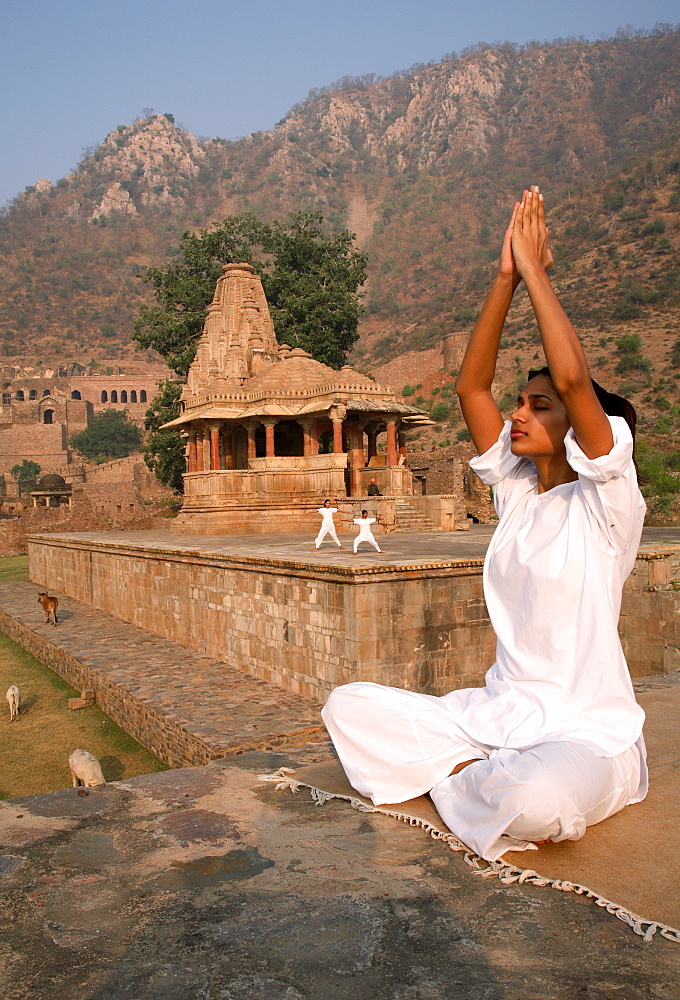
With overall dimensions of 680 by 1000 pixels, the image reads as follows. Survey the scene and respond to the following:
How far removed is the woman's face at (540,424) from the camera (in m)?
2.71

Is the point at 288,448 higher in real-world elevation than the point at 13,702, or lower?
higher

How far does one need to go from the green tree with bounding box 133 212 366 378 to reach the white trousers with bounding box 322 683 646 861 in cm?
2793

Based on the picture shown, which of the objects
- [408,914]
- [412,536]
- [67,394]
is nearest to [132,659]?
[412,536]

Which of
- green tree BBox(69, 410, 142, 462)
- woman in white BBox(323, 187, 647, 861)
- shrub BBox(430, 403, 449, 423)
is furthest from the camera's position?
green tree BBox(69, 410, 142, 462)

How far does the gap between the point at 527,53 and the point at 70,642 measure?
146017 mm

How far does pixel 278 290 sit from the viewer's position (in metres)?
32.4

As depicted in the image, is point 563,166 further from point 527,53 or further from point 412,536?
point 412,536

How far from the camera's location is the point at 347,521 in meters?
16.8

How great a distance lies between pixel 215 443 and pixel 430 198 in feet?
307

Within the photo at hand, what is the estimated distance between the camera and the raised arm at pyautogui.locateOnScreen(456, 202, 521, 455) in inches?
109

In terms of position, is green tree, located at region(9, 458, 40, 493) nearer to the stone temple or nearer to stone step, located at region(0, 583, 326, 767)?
the stone temple

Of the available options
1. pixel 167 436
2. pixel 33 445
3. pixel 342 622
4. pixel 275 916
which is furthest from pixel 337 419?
pixel 33 445

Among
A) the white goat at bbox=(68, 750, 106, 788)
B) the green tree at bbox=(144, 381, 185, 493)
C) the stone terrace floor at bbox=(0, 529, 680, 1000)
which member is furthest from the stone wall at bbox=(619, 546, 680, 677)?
the green tree at bbox=(144, 381, 185, 493)

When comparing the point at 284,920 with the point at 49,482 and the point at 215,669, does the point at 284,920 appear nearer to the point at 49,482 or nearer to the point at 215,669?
the point at 215,669
